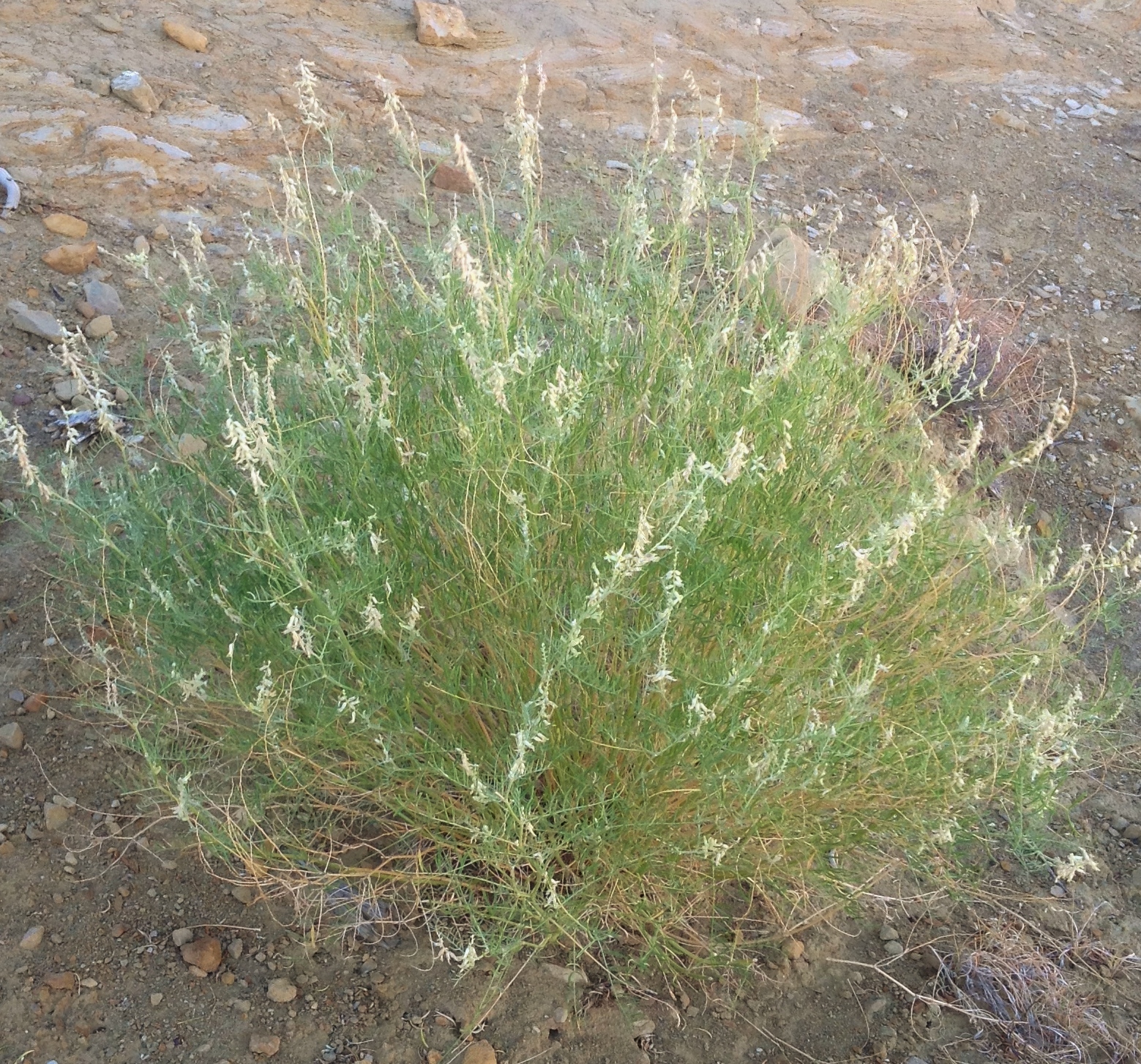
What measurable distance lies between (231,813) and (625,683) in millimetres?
1187

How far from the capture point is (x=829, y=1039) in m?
2.63

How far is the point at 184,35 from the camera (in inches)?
232

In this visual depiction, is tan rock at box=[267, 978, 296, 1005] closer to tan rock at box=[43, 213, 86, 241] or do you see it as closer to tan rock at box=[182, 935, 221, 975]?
tan rock at box=[182, 935, 221, 975]

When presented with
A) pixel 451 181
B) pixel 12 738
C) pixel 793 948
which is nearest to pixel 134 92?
pixel 451 181

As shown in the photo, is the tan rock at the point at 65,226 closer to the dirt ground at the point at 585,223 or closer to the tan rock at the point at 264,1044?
the dirt ground at the point at 585,223

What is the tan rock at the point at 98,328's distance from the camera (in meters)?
4.19

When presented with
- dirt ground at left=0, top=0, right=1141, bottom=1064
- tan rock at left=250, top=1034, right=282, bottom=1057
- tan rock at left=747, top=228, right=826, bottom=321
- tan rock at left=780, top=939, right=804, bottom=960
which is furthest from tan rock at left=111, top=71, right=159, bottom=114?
tan rock at left=780, top=939, right=804, bottom=960

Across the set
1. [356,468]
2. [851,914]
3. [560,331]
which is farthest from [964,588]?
[356,468]

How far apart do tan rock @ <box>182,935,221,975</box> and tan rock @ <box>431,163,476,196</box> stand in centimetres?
409

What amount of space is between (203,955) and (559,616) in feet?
4.20

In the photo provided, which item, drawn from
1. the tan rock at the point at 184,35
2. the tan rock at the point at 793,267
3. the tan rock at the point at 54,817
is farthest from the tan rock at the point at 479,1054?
the tan rock at the point at 184,35

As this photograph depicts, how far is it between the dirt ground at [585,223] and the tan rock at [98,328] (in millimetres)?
56

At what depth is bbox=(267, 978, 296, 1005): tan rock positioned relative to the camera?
8.32 ft

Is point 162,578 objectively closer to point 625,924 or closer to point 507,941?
point 507,941
